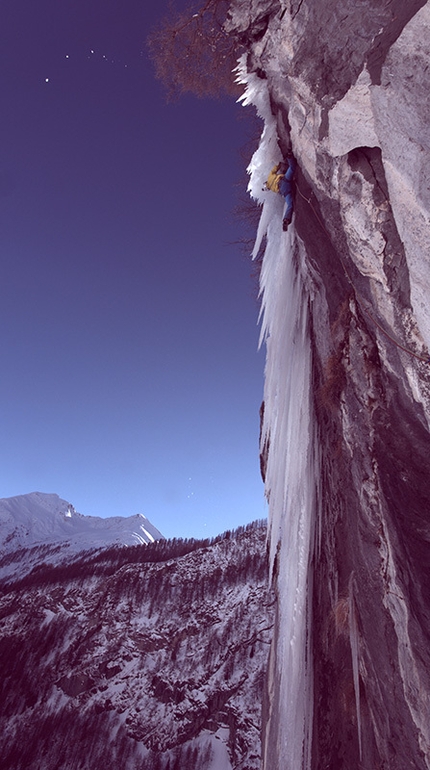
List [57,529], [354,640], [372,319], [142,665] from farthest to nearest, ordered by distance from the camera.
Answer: [57,529], [142,665], [354,640], [372,319]

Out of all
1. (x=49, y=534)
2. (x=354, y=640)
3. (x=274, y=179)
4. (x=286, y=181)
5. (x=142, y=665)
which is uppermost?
(x=49, y=534)

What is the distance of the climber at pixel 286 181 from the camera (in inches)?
178

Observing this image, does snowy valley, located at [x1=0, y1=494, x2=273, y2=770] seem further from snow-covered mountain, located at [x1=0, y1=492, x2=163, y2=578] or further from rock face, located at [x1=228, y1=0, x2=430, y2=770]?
snow-covered mountain, located at [x1=0, y1=492, x2=163, y2=578]

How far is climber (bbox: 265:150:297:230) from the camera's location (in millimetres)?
4512

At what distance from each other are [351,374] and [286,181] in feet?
8.88

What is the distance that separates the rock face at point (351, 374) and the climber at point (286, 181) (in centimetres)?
21

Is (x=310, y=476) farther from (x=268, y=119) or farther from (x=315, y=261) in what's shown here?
(x=268, y=119)

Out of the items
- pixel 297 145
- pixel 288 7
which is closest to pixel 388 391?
pixel 297 145

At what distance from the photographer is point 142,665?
150ft

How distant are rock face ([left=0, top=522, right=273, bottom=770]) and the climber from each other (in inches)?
1781

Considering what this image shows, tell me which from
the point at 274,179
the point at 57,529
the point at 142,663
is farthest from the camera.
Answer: the point at 57,529

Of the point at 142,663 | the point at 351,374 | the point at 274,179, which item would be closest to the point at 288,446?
the point at 351,374

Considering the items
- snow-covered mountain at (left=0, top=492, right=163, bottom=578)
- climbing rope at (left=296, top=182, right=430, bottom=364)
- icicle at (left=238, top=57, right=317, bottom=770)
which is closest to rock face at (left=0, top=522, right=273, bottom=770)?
icicle at (left=238, top=57, right=317, bottom=770)

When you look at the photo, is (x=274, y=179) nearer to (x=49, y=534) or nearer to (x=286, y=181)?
(x=286, y=181)
